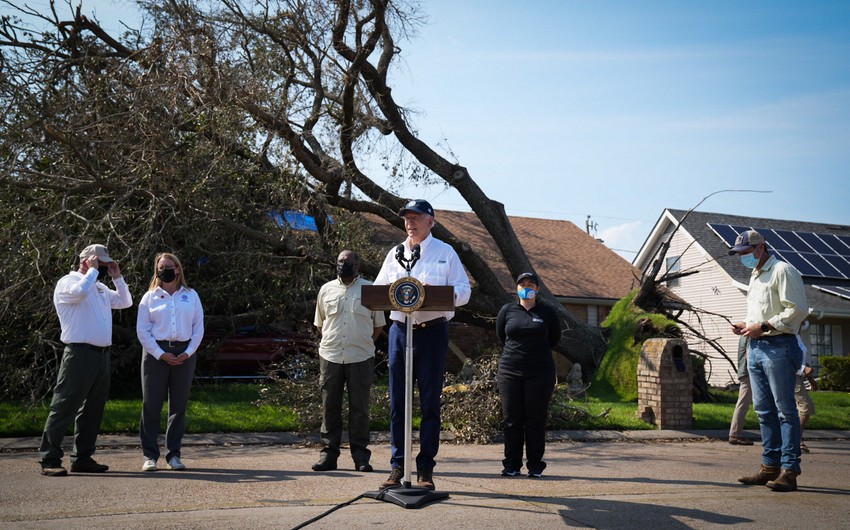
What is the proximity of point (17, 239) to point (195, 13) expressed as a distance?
16.1 ft

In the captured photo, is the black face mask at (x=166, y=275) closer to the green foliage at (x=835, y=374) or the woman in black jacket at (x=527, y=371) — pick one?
the woman in black jacket at (x=527, y=371)

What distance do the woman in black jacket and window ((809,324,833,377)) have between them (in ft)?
75.3

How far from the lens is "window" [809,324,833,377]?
90.7 feet

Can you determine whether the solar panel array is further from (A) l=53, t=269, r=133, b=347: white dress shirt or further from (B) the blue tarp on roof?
(A) l=53, t=269, r=133, b=347: white dress shirt

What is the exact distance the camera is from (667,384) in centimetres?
1191

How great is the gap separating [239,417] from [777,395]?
262 inches

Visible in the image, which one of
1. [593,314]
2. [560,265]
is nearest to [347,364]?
[593,314]

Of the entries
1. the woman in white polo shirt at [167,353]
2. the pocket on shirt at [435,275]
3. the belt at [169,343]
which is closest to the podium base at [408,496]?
the pocket on shirt at [435,275]

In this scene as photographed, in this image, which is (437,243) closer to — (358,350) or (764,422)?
(358,350)

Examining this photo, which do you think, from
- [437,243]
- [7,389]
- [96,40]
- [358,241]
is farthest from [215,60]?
[437,243]

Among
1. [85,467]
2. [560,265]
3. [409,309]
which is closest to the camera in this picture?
[409,309]

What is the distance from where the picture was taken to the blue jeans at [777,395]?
6.89 metres

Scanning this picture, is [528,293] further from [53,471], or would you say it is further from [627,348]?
[627,348]

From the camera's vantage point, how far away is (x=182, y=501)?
5762 millimetres
